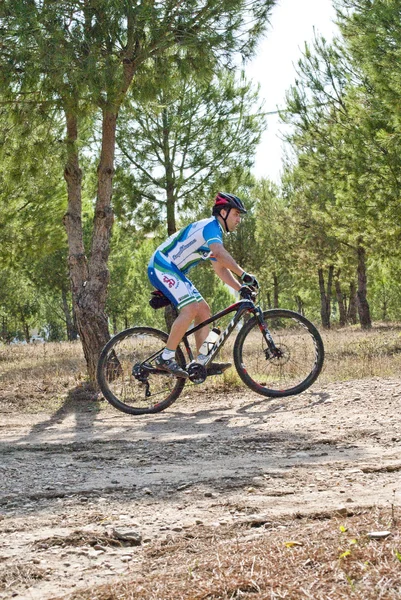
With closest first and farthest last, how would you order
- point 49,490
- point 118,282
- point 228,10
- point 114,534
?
point 114,534, point 49,490, point 228,10, point 118,282

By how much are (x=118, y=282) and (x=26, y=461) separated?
116 ft

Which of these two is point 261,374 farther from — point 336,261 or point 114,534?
point 336,261

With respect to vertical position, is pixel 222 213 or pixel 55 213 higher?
pixel 55 213

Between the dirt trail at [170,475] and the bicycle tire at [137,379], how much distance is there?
22 centimetres

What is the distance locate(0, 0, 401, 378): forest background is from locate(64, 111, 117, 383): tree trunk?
20mm

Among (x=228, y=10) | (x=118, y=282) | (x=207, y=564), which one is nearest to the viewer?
(x=207, y=564)

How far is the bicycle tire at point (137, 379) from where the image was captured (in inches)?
288

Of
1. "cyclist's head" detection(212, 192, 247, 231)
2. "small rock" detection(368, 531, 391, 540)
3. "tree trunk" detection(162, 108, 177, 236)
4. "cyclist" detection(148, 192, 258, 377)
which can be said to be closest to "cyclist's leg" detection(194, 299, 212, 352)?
"cyclist" detection(148, 192, 258, 377)

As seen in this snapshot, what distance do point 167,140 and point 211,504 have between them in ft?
49.2

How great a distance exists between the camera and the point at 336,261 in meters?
26.6

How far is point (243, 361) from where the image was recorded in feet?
23.7

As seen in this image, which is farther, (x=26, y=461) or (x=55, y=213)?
(x=55, y=213)

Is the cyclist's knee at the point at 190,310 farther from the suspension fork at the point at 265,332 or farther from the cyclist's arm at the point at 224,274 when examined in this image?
the suspension fork at the point at 265,332

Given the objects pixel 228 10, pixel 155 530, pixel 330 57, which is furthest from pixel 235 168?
pixel 155 530
